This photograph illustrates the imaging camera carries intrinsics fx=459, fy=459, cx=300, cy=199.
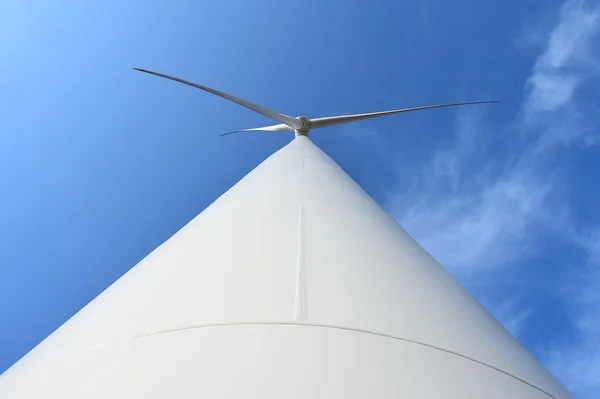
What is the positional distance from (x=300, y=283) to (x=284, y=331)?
621 mm

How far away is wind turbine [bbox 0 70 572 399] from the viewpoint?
2498mm

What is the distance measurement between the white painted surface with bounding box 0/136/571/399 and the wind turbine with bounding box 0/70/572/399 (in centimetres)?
1

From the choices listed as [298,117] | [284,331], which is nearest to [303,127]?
[298,117]

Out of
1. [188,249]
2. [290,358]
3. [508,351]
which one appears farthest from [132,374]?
[508,351]

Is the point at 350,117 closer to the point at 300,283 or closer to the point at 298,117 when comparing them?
the point at 298,117

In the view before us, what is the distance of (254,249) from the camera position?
3969 millimetres

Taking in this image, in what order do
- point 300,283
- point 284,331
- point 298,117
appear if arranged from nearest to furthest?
point 284,331 < point 300,283 < point 298,117

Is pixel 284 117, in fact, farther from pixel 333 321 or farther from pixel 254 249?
pixel 333 321

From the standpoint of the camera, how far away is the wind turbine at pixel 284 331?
250 centimetres

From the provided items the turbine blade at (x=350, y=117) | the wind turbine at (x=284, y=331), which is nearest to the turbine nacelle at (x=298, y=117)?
the turbine blade at (x=350, y=117)

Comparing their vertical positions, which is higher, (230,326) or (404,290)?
(404,290)

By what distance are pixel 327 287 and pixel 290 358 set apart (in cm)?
86

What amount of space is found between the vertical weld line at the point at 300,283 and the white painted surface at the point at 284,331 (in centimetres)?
1

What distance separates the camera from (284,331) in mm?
2803
